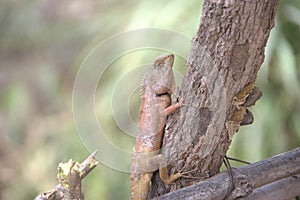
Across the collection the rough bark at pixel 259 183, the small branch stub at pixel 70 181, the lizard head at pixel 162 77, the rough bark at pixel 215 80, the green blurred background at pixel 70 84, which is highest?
the green blurred background at pixel 70 84

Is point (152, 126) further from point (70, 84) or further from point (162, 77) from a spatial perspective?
point (70, 84)

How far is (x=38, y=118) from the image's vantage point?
1.80 m

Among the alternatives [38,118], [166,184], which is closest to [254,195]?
[166,184]

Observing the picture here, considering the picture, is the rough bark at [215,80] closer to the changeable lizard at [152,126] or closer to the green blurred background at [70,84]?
the changeable lizard at [152,126]

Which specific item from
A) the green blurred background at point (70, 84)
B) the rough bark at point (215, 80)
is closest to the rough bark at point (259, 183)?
the rough bark at point (215, 80)

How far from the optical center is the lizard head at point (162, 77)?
594 millimetres

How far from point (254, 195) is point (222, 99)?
0.51 feet

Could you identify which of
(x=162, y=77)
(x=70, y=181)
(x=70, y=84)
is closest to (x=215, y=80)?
(x=162, y=77)

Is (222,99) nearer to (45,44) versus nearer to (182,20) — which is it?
(182,20)

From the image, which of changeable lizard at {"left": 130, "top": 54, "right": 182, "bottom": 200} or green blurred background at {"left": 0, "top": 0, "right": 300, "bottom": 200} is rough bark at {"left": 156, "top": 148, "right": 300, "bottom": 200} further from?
green blurred background at {"left": 0, "top": 0, "right": 300, "bottom": 200}

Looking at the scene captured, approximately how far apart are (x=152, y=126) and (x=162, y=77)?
2.3 inches

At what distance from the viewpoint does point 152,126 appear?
0.59 m

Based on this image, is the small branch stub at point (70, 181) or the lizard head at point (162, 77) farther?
the lizard head at point (162, 77)

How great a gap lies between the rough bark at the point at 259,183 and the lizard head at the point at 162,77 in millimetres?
117
